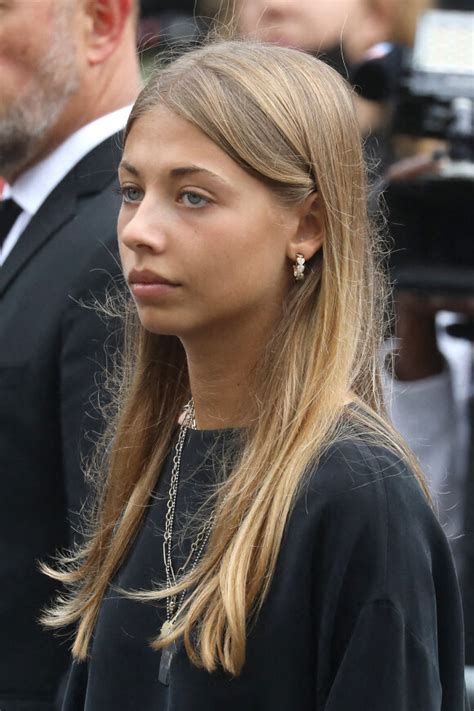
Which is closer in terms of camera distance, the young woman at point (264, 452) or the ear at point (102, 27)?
the young woman at point (264, 452)

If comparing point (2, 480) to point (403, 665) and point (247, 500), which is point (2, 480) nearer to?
point (247, 500)

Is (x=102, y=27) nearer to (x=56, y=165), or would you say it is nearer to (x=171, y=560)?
(x=56, y=165)

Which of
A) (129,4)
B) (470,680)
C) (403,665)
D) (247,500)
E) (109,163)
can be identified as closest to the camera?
(403,665)

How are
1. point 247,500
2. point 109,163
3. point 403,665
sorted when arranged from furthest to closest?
point 109,163 < point 247,500 < point 403,665

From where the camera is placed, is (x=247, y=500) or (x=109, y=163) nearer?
(x=247, y=500)

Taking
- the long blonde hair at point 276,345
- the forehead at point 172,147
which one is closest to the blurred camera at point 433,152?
the long blonde hair at point 276,345

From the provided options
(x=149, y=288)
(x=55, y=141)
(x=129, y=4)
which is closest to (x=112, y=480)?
(x=149, y=288)

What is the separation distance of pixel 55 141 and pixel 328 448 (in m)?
1.15

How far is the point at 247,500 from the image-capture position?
153 cm

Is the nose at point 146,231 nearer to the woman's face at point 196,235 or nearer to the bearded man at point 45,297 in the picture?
the woman's face at point 196,235

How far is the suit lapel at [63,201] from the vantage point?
226cm

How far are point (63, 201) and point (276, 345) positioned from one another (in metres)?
0.83

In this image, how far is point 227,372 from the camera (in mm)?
1641

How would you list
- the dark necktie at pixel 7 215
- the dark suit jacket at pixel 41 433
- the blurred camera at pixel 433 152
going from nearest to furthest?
the dark suit jacket at pixel 41 433 → the dark necktie at pixel 7 215 → the blurred camera at pixel 433 152
